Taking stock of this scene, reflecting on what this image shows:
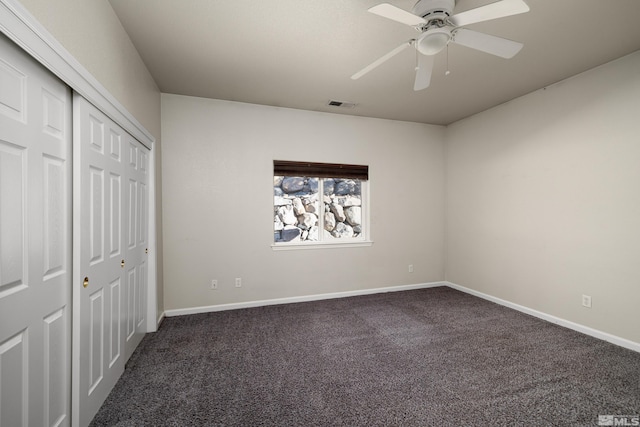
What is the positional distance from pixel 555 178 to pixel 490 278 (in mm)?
1535

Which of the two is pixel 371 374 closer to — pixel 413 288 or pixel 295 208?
pixel 295 208

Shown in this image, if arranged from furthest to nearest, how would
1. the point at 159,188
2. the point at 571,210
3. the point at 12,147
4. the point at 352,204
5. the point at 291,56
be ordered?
the point at 352,204 → the point at 159,188 → the point at 571,210 → the point at 291,56 → the point at 12,147

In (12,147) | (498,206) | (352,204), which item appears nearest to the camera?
(12,147)

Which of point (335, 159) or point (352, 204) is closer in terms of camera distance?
point (335, 159)

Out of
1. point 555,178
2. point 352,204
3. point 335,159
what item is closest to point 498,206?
point 555,178

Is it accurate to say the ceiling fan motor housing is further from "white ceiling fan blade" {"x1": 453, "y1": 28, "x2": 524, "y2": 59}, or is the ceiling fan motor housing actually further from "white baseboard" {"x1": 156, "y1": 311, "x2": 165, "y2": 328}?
"white baseboard" {"x1": 156, "y1": 311, "x2": 165, "y2": 328}

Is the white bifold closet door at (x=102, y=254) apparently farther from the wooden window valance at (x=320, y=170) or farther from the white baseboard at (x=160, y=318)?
the wooden window valance at (x=320, y=170)

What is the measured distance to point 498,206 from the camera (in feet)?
12.3

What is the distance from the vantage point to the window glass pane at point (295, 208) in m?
3.91

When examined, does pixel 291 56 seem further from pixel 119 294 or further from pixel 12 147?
pixel 119 294

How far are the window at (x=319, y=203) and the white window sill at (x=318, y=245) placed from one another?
0.03 m

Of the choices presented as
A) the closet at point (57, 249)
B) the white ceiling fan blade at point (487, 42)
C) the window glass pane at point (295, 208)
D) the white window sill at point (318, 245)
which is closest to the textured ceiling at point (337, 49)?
the white ceiling fan blade at point (487, 42)

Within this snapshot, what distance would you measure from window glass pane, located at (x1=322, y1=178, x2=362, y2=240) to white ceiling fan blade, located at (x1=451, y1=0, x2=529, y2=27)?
273 cm

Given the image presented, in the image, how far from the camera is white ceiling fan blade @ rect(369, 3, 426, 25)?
143cm
